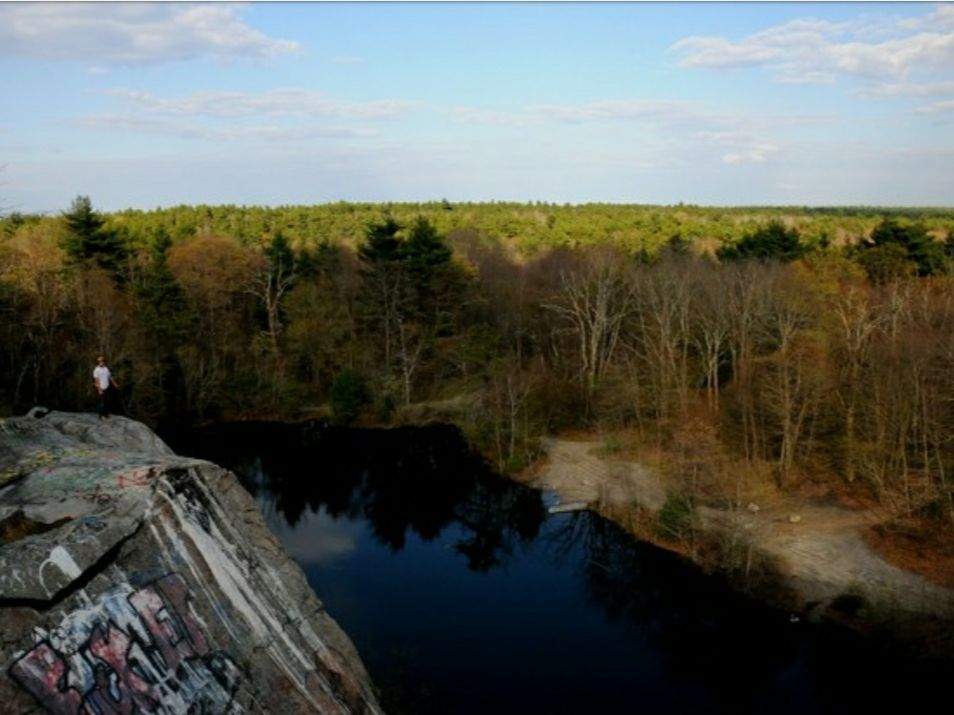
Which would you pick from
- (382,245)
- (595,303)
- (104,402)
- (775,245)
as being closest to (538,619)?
(104,402)

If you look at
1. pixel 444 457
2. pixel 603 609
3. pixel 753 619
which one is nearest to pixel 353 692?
pixel 603 609

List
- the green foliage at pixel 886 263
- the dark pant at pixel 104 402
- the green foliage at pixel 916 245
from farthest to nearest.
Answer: the green foliage at pixel 916 245 < the green foliage at pixel 886 263 < the dark pant at pixel 104 402

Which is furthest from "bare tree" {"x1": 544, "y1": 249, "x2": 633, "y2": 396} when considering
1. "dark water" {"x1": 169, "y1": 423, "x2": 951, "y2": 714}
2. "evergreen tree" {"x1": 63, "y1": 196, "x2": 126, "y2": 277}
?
"evergreen tree" {"x1": 63, "y1": 196, "x2": 126, "y2": 277}

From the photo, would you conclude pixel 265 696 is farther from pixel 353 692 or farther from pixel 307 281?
pixel 307 281

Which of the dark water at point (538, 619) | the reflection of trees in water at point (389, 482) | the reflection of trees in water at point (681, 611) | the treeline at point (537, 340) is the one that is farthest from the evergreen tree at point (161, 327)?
the reflection of trees in water at point (681, 611)

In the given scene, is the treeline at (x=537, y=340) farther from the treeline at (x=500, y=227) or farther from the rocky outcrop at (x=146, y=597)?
the rocky outcrop at (x=146, y=597)

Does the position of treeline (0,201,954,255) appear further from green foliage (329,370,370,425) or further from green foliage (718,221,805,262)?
green foliage (329,370,370,425)

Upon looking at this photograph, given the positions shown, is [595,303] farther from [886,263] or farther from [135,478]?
[135,478]
